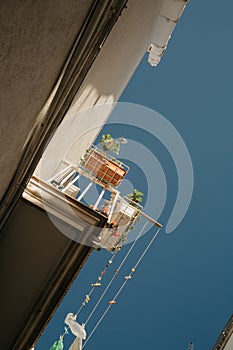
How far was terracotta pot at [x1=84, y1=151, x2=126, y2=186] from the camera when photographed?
8.16 metres

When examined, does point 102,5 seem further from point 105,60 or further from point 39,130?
point 105,60

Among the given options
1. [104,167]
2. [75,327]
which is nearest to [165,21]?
[104,167]

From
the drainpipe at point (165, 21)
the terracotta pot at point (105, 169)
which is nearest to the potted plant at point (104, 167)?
the terracotta pot at point (105, 169)

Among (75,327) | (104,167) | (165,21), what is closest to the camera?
(104,167)

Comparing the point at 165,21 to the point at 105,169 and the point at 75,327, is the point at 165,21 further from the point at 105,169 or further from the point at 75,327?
the point at 75,327

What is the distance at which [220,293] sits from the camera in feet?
75.4

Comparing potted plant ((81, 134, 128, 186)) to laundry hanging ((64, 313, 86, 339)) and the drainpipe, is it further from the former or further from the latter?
the drainpipe

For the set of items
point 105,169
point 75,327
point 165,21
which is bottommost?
point 75,327

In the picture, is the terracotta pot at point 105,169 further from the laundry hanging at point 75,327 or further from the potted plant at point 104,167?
the laundry hanging at point 75,327

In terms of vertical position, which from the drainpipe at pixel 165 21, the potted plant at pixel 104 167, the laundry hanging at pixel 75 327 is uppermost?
the drainpipe at pixel 165 21

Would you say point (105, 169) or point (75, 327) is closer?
point (105, 169)

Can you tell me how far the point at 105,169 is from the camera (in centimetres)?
817

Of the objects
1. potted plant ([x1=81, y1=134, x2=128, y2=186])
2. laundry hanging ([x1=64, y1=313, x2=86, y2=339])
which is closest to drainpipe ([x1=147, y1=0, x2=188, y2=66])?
potted plant ([x1=81, y1=134, x2=128, y2=186])

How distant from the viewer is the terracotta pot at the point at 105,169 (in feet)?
26.8
